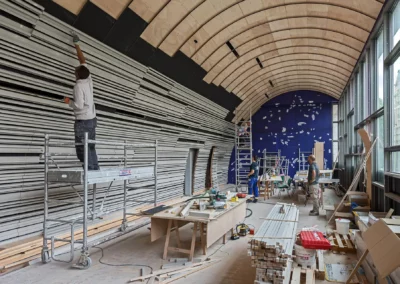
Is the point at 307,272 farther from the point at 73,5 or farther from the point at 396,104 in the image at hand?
the point at 73,5

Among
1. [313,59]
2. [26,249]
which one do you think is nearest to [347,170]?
[313,59]

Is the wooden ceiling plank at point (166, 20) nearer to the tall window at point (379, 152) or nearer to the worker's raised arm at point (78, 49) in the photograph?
the worker's raised arm at point (78, 49)

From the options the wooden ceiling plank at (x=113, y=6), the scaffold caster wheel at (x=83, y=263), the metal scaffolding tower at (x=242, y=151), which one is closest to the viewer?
the scaffold caster wheel at (x=83, y=263)

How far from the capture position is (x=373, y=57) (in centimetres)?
753

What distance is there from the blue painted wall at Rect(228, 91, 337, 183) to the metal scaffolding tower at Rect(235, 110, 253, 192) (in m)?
0.83

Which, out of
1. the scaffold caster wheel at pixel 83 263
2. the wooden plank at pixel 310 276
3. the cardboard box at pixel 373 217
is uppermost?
the cardboard box at pixel 373 217

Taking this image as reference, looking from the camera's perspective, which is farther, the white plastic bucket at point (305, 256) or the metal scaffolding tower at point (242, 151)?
the metal scaffolding tower at point (242, 151)

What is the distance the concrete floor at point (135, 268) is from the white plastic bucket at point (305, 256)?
2.28ft

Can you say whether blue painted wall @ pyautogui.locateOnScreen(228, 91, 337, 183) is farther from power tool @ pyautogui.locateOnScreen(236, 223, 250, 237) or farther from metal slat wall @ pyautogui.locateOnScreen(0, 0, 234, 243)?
power tool @ pyautogui.locateOnScreen(236, 223, 250, 237)

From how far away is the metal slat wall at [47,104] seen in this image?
13.5 ft

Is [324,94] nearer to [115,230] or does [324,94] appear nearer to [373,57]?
[373,57]

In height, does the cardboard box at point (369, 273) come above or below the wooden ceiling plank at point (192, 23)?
below

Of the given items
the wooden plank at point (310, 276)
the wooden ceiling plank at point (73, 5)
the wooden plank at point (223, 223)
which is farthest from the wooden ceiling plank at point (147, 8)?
the wooden plank at point (310, 276)

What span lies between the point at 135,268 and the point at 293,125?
13.3 m
